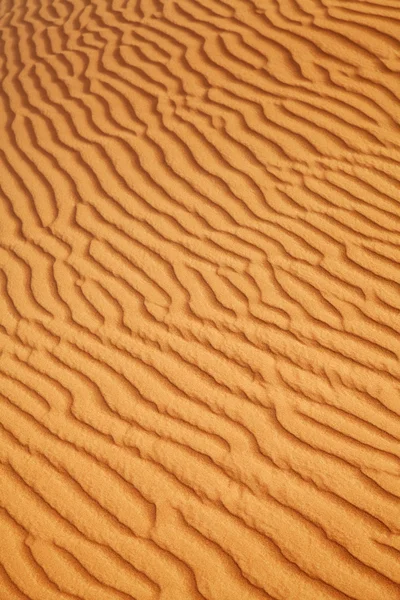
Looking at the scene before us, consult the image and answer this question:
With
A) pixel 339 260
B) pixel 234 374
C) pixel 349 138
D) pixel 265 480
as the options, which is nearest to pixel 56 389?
pixel 234 374

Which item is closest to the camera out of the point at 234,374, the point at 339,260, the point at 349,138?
the point at 234,374

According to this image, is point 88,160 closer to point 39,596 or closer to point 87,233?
point 87,233

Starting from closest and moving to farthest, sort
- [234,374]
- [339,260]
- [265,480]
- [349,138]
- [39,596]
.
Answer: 1. [39,596]
2. [265,480]
3. [234,374]
4. [339,260]
5. [349,138]

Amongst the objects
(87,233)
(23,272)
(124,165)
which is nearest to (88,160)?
(124,165)

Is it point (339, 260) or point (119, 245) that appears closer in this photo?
point (339, 260)

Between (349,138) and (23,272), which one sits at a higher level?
(349,138)

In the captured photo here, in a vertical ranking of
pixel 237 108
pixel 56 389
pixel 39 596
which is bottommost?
pixel 39 596
